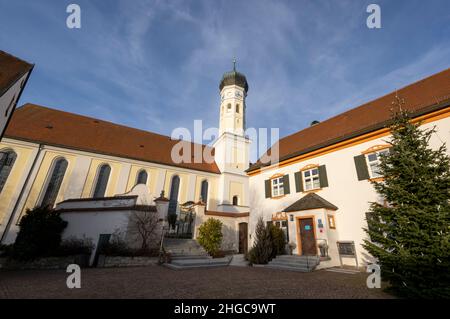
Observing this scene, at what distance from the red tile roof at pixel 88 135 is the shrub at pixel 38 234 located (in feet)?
28.8

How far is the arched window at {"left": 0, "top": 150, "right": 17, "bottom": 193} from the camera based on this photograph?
15.7 metres

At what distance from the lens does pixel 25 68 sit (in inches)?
530

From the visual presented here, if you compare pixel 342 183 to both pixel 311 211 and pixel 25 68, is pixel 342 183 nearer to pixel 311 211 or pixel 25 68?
pixel 311 211

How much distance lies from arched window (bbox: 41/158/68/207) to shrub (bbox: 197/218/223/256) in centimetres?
1252

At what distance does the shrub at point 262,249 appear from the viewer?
37.6ft

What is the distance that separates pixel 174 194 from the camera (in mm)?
22656

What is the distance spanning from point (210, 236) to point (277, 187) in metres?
6.08

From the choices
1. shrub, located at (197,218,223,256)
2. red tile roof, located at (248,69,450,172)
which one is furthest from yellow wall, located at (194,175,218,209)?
shrub, located at (197,218,223,256)

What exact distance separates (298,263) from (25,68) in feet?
66.9

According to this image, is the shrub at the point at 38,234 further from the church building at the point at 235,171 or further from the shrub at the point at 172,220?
the shrub at the point at 172,220

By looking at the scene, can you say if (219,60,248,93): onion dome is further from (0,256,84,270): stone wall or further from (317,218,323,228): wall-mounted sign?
(0,256,84,270): stone wall

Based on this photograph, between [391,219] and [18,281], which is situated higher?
[391,219]

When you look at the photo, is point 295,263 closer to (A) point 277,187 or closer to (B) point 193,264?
(B) point 193,264
